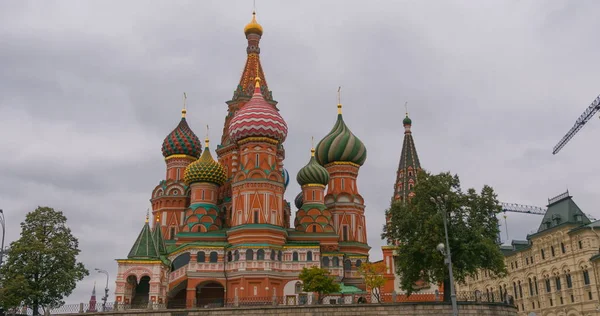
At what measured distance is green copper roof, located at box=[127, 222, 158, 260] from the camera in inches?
1795

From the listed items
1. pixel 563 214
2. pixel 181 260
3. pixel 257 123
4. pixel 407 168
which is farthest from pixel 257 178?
pixel 563 214

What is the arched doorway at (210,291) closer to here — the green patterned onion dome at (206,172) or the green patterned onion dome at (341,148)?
the green patterned onion dome at (206,172)

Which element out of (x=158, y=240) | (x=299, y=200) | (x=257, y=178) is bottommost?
(x=158, y=240)

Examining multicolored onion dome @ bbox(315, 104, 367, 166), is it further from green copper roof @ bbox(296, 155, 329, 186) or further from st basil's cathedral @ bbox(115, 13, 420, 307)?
green copper roof @ bbox(296, 155, 329, 186)

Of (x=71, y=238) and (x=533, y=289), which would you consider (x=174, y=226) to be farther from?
(x=533, y=289)

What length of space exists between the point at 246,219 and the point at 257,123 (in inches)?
331

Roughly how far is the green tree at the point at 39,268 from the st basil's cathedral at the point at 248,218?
656 centimetres

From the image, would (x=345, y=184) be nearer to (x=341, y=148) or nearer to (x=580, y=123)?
(x=341, y=148)

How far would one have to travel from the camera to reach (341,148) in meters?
59.7

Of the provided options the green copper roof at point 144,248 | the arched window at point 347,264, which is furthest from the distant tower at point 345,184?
the green copper roof at point 144,248

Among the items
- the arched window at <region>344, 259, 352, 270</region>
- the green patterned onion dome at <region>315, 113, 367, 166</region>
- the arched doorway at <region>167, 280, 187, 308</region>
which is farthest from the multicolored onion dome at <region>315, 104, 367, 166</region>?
the arched doorway at <region>167, 280, 187, 308</region>

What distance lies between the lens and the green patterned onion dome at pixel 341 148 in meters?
59.7

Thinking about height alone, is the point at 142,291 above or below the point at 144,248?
below

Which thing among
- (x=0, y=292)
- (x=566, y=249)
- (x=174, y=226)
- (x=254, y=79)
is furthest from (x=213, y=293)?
(x=566, y=249)
